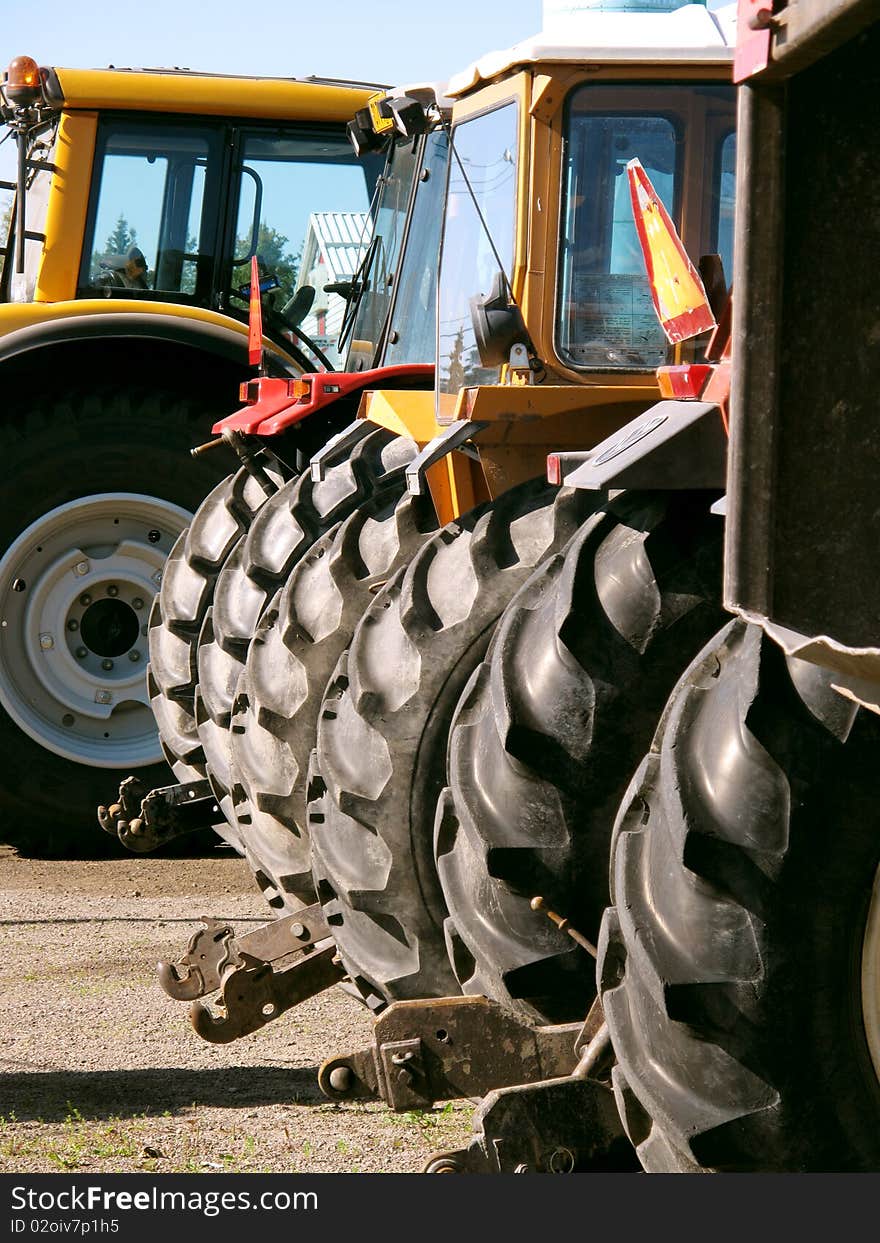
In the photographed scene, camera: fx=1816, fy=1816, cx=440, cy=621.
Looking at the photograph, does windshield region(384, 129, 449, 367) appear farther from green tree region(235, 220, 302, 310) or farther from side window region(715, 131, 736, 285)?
green tree region(235, 220, 302, 310)

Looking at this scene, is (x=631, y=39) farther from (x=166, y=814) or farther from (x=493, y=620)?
(x=166, y=814)

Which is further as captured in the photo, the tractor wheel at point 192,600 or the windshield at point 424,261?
the tractor wheel at point 192,600

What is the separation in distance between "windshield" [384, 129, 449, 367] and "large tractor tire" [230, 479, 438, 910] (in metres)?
0.66

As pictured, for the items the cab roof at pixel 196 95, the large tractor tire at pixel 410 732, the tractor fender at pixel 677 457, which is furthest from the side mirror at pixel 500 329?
the cab roof at pixel 196 95

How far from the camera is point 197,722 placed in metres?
5.27

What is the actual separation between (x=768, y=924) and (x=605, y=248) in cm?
203

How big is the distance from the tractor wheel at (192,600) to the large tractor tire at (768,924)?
3353 mm

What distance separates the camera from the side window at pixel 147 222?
6.96m

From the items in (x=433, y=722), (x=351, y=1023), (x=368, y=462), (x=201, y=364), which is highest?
(x=201, y=364)

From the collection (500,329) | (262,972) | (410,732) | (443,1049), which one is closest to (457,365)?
(500,329)

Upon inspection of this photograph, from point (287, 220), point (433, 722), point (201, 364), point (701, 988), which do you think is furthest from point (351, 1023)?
point (287, 220)

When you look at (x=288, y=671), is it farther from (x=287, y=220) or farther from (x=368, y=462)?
(x=287, y=220)

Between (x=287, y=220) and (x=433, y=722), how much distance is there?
391cm

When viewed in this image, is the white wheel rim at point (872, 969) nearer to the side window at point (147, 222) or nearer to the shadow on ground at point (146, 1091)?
the shadow on ground at point (146, 1091)
